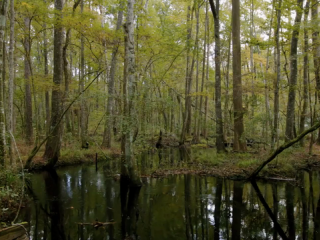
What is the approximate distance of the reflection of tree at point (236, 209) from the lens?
545 centimetres

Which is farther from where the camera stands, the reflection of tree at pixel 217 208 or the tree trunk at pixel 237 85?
the tree trunk at pixel 237 85

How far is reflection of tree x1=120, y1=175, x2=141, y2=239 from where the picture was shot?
558cm

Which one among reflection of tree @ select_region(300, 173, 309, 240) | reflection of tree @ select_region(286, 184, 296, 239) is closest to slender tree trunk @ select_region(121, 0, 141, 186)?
reflection of tree @ select_region(286, 184, 296, 239)

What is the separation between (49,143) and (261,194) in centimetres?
953

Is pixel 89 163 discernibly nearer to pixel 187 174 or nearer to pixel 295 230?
pixel 187 174

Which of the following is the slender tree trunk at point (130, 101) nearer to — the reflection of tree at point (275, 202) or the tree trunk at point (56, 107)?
A: the reflection of tree at point (275, 202)

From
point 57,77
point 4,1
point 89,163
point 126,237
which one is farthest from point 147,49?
point 126,237

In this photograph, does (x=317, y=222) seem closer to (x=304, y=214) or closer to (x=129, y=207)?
(x=304, y=214)

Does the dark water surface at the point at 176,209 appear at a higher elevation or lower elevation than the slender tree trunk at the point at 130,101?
lower

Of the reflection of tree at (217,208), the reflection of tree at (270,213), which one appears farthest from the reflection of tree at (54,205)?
the reflection of tree at (270,213)

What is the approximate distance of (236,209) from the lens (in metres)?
6.80

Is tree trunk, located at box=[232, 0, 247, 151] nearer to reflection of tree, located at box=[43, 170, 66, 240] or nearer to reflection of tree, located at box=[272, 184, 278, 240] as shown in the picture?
reflection of tree, located at box=[272, 184, 278, 240]

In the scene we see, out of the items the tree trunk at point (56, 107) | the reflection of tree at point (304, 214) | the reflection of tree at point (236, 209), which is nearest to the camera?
the reflection of tree at point (304, 214)

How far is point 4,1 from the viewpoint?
5.82 meters
